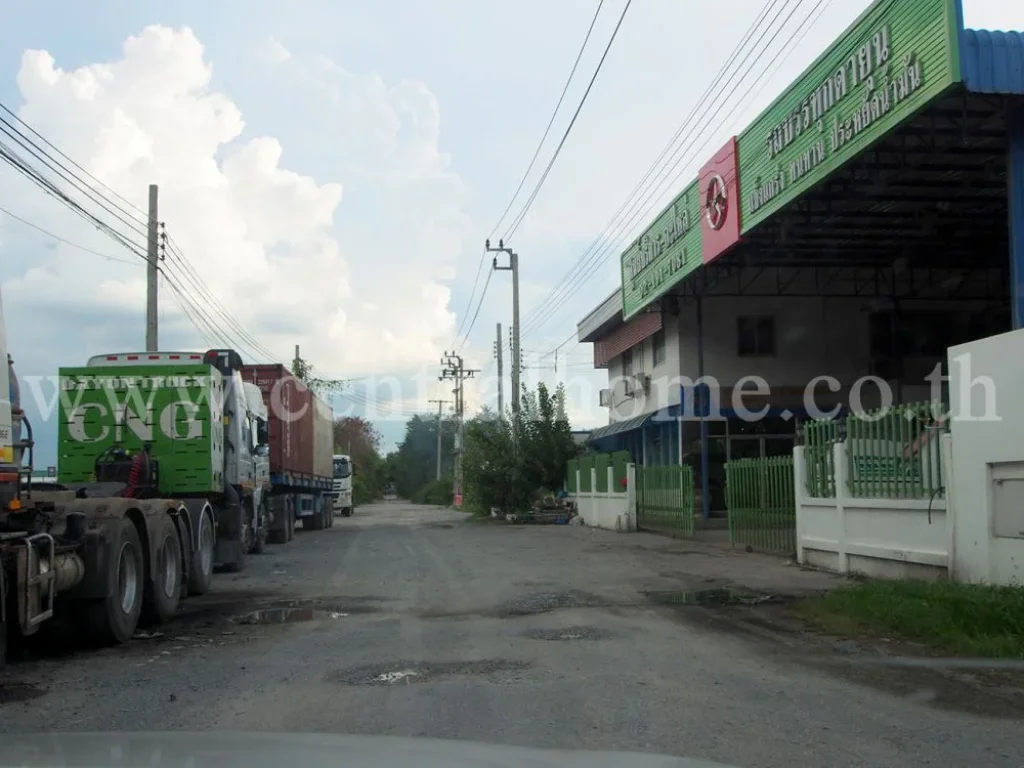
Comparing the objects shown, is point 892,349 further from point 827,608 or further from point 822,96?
point 827,608

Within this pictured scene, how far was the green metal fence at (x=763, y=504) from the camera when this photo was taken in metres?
17.2

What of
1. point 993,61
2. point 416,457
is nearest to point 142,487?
point 993,61

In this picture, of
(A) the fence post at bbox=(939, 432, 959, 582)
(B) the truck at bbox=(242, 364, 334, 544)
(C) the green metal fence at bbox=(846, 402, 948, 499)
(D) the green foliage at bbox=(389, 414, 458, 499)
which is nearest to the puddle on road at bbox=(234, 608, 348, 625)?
(A) the fence post at bbox=(939, 432, 959, 582)

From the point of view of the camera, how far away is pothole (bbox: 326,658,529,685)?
7.53 m

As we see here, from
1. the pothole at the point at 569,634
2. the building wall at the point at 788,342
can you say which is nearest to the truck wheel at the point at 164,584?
the pothole at the point at 569,634

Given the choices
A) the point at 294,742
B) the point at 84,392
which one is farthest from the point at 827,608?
the point at 84,392

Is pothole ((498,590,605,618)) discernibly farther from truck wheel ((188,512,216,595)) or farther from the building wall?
the building wall

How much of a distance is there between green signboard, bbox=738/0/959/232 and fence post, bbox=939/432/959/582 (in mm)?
4568

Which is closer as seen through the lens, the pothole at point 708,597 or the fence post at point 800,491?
the pothole at point 708,597

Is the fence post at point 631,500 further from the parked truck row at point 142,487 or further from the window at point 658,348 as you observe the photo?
the parked truck row at point 142,487

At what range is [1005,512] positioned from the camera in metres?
10.6

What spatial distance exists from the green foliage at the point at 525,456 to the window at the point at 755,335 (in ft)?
34.8

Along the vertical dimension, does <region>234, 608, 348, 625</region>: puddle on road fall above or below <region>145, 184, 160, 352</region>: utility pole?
below

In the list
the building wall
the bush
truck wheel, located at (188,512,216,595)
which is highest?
the building wall
